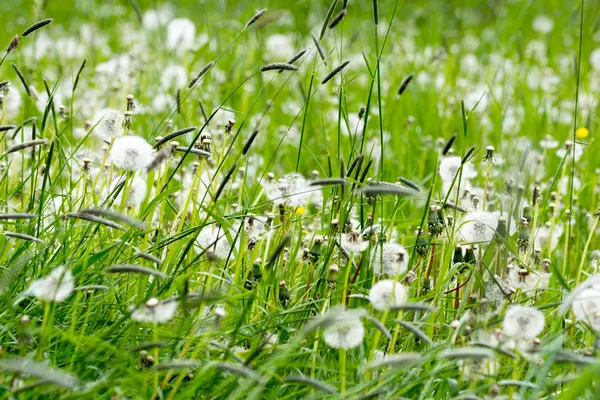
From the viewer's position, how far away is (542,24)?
683cm

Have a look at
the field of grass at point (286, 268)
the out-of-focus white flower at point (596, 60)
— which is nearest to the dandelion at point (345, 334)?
the field of grass at point (286, 268)

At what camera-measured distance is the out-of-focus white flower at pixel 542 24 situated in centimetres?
669

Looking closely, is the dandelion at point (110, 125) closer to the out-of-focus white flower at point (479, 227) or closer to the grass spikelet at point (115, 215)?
the grass spikelet at point (115, 215)

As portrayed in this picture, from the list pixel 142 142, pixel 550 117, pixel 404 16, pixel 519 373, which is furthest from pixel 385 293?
pixel 404 16

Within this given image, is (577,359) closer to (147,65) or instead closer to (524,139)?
(524,139)

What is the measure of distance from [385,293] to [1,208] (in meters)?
1.10

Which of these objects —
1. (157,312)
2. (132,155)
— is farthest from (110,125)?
(157,312)

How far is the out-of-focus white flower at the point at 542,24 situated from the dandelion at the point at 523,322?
5.21 metres

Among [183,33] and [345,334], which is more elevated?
[183,33]

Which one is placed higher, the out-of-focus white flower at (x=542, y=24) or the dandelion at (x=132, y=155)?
the out-of-focus white flower at (x=542, y=24)

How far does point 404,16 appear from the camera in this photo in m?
6.44

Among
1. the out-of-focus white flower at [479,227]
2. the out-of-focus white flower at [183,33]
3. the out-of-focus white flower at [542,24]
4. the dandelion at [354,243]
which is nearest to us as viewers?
the dandelion at [354,243]

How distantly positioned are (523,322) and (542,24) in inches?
217

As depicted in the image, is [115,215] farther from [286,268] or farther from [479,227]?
[479,227]
